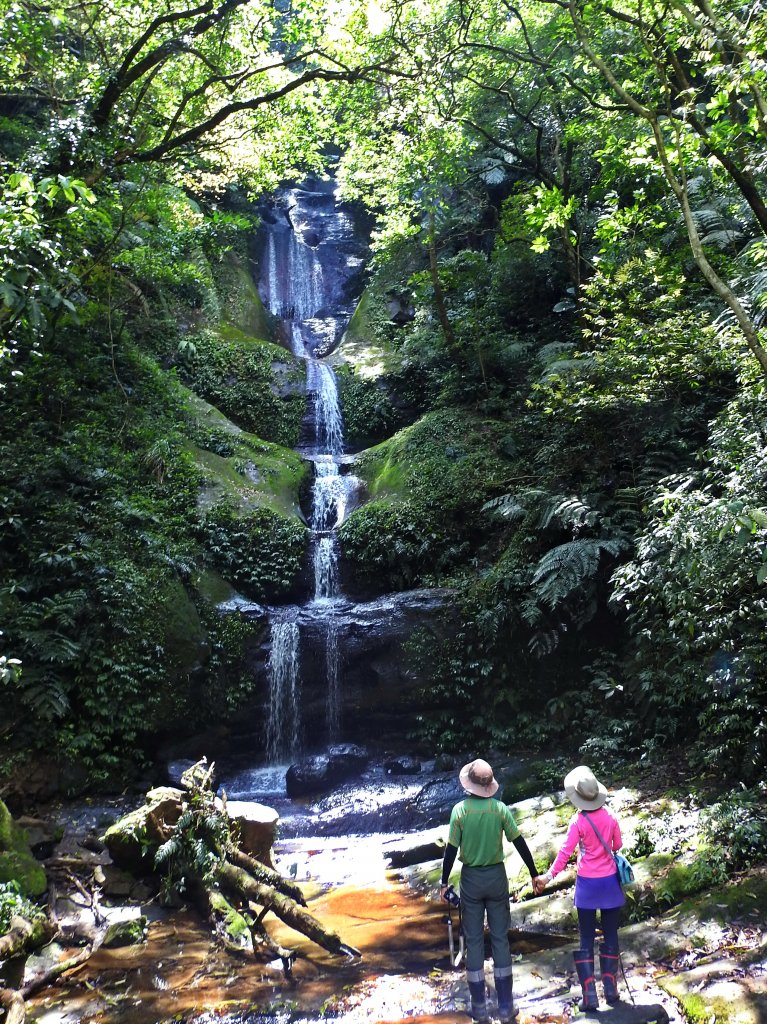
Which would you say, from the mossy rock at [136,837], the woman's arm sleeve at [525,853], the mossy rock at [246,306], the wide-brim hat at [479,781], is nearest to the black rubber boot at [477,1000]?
the woman's arm sleeve at [525,853]

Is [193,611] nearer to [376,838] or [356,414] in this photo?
[376,838]

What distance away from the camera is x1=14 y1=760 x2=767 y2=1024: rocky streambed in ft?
12.8

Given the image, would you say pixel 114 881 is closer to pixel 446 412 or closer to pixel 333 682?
pixel 333 682

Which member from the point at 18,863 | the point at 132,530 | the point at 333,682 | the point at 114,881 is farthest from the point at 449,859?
the point at 132,530

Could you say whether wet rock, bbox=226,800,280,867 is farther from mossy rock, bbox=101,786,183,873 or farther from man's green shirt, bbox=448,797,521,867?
man's green shirt, bbox=448,797,521,867

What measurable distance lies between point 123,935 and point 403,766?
5.31 meters

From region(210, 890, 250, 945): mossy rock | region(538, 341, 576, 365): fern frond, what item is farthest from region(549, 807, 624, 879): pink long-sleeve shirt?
region(538, 341, 576, 365): fern frond

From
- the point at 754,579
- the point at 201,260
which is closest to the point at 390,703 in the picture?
the point at 754,579

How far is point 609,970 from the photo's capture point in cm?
384

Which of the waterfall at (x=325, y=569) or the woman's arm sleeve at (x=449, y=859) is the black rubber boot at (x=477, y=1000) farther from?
the waterfall at (x=325, y=569)

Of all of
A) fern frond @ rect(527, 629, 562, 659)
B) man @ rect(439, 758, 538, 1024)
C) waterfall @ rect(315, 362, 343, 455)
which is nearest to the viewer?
man @ rect(439, 758, 538, 1024)

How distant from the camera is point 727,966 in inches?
148

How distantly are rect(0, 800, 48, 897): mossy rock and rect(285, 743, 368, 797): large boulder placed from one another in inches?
164

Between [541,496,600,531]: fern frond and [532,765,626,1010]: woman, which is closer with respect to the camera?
[532,765,626,1010]: woman
